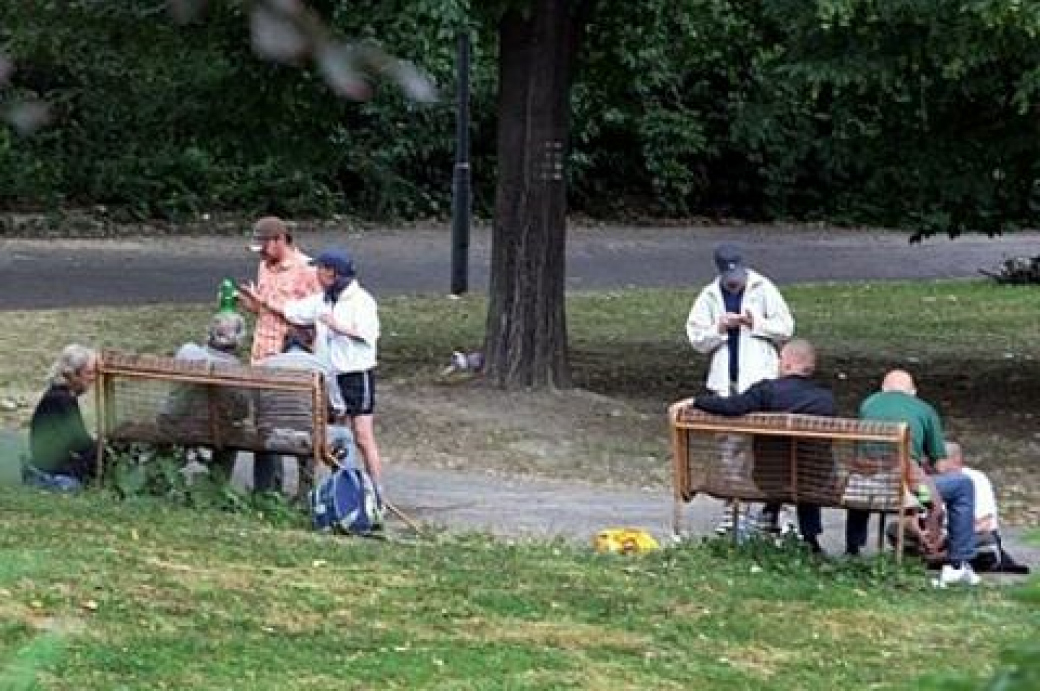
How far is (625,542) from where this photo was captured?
10.1m

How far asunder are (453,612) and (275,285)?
4.55 m

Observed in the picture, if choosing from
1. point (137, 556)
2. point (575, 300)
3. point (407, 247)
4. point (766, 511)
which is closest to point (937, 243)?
point (407, 247)

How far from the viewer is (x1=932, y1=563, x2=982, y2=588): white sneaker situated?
9445 mm

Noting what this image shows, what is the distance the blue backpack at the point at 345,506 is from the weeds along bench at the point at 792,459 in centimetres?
143

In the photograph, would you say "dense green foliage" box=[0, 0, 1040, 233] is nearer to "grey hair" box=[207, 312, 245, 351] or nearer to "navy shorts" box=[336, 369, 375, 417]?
"grey hair" box=[207, 312, 245, 351]

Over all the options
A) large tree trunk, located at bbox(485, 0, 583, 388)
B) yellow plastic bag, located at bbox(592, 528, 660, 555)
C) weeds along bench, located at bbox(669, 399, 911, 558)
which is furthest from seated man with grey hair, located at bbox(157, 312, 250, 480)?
large tree trunk, located at bbox(485, 0, 583, 388)

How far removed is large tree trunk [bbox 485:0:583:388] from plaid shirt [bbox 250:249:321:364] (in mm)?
3709

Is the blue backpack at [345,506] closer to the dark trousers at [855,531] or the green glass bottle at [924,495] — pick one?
the dark trousers at [855,531]

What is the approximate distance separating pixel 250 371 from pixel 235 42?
3.24 metres

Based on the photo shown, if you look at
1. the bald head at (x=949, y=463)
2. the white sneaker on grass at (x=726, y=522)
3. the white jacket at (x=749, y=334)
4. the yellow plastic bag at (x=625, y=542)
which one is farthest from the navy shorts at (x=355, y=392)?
the bald head at (x=949, y=463)

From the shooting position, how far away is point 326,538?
9.70 metres

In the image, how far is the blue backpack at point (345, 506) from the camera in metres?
10.0

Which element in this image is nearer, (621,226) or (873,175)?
(873,175)

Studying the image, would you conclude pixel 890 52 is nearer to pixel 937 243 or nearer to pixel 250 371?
pixel 250 371
